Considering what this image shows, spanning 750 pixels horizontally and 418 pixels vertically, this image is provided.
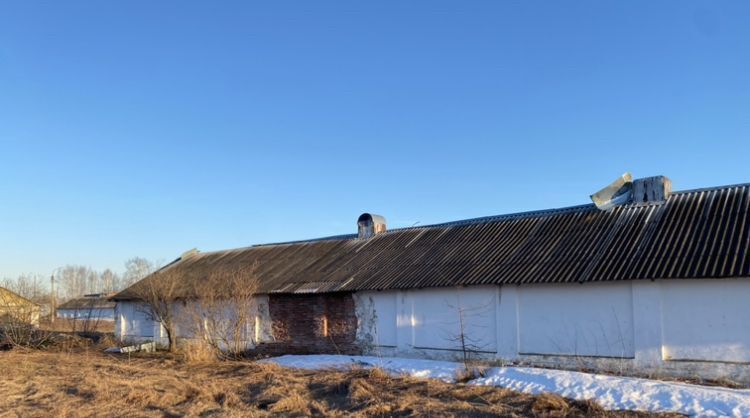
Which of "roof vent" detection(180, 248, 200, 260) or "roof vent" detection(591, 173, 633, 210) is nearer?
"roof vent" detection(591, 173, 633, 210)

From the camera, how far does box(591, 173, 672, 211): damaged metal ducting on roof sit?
1692 centimetres

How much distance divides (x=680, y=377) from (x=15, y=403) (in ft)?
44.3

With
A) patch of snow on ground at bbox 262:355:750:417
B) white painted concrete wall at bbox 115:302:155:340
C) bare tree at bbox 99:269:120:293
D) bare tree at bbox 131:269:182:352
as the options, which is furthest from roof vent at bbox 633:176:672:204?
bare tree at bbox 99:269:120:293

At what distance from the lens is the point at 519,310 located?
15.3m

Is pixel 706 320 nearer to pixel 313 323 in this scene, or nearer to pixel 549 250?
pixel 549 250

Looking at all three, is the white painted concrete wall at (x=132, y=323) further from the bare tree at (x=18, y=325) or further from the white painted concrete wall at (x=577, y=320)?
the white painted concrete wall at (x=577, y=320)

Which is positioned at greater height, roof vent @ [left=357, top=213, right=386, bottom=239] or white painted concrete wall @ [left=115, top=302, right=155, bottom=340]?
roof vent @ [left=357, top=213, right=386, bottom=239]

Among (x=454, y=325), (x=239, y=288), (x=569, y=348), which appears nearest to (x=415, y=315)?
(x=454, y=325)

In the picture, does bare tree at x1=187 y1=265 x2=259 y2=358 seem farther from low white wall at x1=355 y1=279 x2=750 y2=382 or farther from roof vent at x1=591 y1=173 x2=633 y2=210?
roof vent at x1=591 y1=173 x2=633 y2=210

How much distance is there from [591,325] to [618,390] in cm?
363

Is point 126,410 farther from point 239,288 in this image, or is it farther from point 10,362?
point 10,362

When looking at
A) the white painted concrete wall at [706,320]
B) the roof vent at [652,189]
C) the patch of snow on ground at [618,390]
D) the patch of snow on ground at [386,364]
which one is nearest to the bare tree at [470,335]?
the patch of snow on ground at [386,364]

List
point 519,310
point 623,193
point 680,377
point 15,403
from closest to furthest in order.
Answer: point 15,403
point 680,377
point 519,310
point 623,193

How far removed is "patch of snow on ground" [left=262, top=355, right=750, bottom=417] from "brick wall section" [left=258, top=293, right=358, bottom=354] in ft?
14.0
